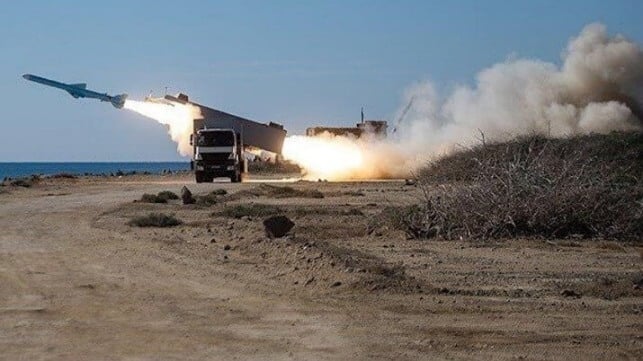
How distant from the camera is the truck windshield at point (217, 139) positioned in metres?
52.1

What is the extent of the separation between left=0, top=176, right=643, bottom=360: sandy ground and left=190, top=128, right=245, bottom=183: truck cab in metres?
31.3

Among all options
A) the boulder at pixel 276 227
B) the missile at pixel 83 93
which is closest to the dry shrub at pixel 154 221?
the boulder at pixel 276 227

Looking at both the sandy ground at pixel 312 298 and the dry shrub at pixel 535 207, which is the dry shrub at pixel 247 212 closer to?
the sandy ground at pixel 312 298

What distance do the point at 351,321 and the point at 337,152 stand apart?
162 ft

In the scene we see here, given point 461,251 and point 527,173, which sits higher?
point 527,173

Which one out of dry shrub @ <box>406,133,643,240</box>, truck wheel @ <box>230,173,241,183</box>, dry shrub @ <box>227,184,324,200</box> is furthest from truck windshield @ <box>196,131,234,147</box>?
dry shrub @ <box>406,133,643,240</box>

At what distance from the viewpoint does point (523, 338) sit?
10.0 meters

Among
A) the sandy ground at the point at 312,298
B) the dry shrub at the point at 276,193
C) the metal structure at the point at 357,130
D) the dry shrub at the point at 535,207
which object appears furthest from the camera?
the metal structure at the point at 357,130

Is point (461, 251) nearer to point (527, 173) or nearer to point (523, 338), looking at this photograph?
point (527, 173)

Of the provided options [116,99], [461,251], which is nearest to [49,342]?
[461,251]

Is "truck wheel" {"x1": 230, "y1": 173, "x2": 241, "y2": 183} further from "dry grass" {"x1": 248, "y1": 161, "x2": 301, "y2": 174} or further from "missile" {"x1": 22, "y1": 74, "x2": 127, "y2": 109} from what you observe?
"dry grass" {"x1": 248, "y1": 161, "x2": 301, "y2": 174}

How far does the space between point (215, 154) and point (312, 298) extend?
133 feet

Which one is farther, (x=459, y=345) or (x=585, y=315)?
(x=585, y=315)

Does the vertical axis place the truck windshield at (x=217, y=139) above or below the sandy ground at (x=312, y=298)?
above
